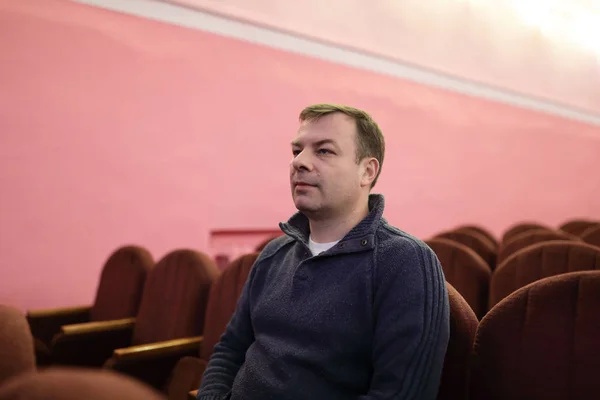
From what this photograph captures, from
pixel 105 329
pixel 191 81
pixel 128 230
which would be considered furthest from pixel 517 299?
pixel 191 81

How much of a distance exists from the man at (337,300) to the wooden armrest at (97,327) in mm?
680

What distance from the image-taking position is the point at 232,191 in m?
2.23

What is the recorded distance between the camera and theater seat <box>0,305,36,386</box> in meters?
0.46

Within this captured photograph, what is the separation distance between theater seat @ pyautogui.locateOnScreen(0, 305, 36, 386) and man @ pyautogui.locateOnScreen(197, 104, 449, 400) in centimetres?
38

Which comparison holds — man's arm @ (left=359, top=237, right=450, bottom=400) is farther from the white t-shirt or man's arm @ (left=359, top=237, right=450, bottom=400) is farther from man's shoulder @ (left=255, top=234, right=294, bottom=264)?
man's shoulder @ (left=255, top=234, right=294, bottom=264)

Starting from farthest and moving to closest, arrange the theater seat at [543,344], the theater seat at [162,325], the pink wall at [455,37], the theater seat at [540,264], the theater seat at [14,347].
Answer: the pink wall at [455,37] → the theater seat at [162,325] → the theater seat at [540,264] → the theater seat at [543,344] → the theater seat at [14,347]

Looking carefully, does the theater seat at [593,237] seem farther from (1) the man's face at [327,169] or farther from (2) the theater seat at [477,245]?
(1) the man's face at [327,169]

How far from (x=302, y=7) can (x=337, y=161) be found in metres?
1.80

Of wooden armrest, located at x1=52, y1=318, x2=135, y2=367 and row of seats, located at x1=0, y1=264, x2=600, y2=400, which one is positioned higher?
row of seats, located at x1=0, y1=264, x2=600, y2=400

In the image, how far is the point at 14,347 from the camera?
0.49 m

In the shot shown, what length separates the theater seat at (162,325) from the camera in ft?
4.28

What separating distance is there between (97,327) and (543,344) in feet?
4.04

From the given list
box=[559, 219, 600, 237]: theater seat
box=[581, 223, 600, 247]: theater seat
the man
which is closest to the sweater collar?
the man

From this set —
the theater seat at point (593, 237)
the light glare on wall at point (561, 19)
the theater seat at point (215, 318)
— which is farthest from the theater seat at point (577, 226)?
the theater seat at point (215, 318)
